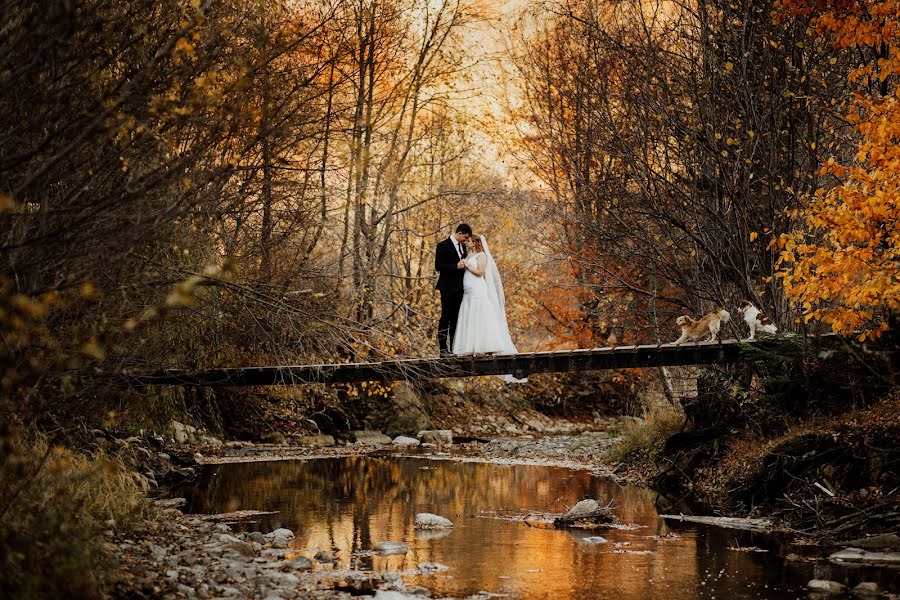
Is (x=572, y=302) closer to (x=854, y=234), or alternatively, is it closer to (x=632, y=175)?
(x=632, y=175)

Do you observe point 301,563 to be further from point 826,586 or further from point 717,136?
point 717,136

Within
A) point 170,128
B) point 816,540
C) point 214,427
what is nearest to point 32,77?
point 170,128

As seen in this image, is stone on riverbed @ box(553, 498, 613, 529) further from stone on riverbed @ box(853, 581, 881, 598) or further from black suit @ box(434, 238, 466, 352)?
Answer: black suit @ box(434, 238, 466, 352)

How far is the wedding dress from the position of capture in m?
15.2

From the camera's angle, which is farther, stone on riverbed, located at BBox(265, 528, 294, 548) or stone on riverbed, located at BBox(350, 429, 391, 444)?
stone on riverbed, located at BBox(350, 429, 391, 444)

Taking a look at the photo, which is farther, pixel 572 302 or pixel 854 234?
pixel 572 302

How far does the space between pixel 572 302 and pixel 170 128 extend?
1689 centimetres

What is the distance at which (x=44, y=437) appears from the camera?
9.71 metres

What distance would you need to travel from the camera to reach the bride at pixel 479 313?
1518 cm

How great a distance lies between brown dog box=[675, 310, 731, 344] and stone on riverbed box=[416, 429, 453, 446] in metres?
8.96

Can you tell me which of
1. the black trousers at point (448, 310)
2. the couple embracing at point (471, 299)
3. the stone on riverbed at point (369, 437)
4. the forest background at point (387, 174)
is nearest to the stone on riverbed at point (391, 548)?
the forest background at point (387, 174)

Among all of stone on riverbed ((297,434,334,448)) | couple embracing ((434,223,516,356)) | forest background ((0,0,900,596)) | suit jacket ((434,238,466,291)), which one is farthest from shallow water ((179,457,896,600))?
stone on riverbed ((297,434,334,448))

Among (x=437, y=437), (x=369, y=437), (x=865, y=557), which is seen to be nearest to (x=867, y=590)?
(x=865, y=557)

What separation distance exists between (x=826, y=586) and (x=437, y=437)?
14875 mm
